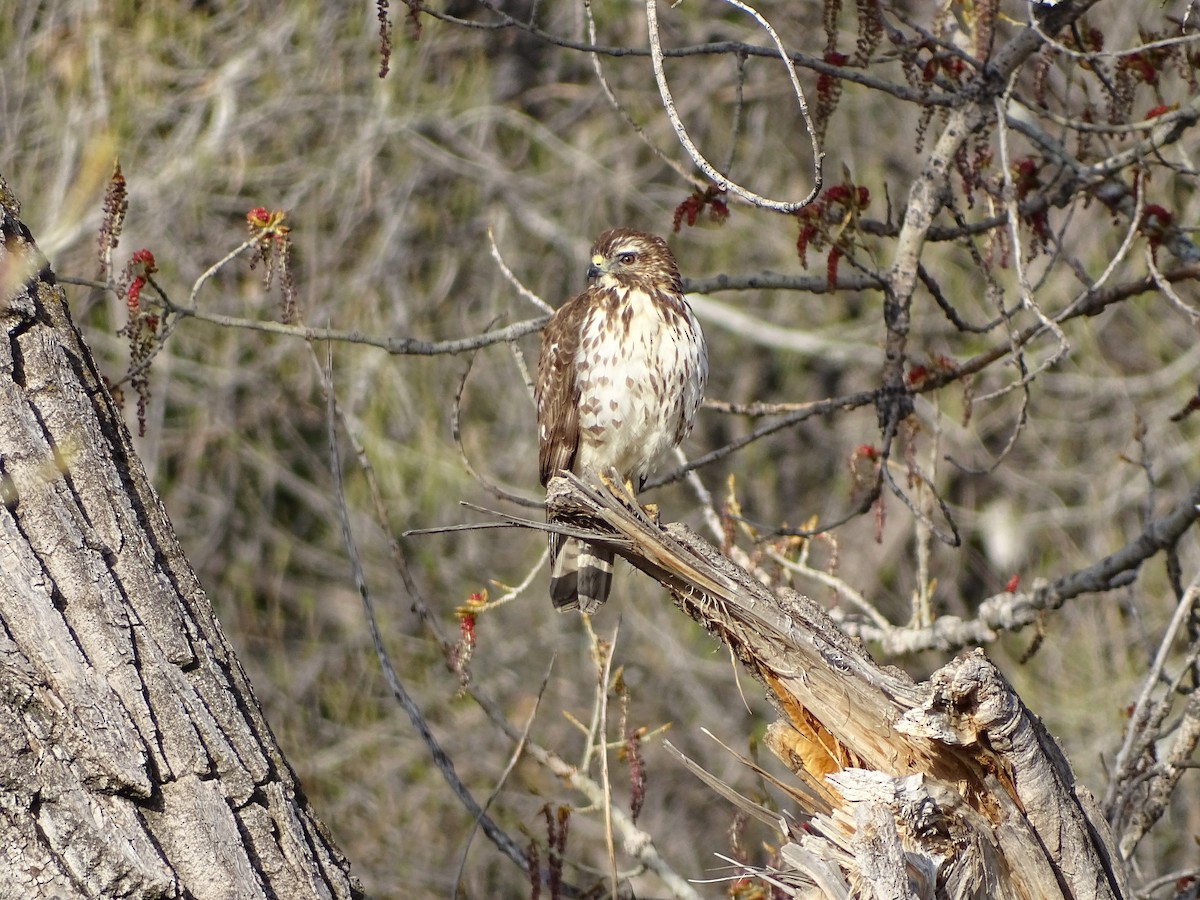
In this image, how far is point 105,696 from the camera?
2.24 meters

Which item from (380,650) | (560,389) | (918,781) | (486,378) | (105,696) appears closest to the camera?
(105,696)

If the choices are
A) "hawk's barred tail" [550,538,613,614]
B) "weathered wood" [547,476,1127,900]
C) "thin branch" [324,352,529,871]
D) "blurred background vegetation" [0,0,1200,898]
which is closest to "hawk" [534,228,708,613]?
"hawk's barred tail" [550,538,613,614]

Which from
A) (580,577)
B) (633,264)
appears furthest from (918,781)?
(633,264)

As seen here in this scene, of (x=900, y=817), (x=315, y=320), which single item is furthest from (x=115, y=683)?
(x=315, y=320)

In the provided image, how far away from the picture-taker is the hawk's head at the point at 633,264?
188 inches

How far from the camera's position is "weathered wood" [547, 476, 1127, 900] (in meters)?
2.33

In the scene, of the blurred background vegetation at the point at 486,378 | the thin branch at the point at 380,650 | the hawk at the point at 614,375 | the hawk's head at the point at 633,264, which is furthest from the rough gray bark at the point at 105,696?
the blurred background vegetation at the point at 486,378

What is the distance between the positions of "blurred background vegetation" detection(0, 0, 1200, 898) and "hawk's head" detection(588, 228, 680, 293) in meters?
3.42

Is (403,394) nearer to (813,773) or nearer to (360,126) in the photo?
(360,126)

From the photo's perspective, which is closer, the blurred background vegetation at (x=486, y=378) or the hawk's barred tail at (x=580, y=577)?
the hawk's barred tail at (x=580, y=577)

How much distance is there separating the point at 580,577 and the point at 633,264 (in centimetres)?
103

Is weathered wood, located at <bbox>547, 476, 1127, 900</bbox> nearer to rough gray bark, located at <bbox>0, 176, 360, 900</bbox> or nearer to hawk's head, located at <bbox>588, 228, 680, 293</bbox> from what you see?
rough gray bark, located at <bbox>0, 176, 360, 900</bbox>

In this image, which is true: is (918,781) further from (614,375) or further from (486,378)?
(486,378)

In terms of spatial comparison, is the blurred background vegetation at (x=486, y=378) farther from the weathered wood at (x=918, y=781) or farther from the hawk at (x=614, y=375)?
the weathered wood at (x=918, y=781)
